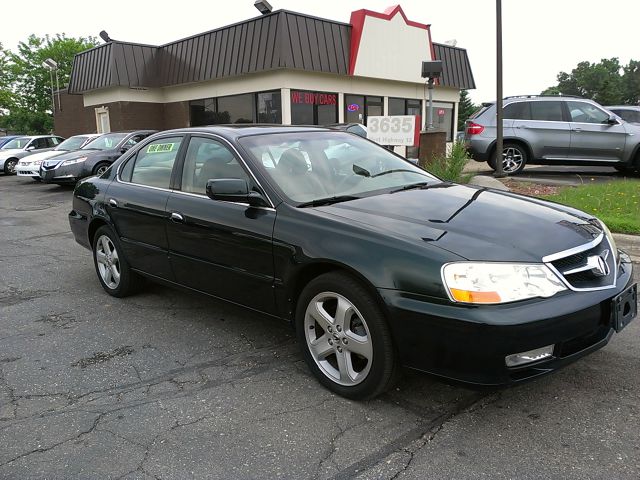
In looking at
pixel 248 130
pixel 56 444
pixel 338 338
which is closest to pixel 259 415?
pixel 338 338

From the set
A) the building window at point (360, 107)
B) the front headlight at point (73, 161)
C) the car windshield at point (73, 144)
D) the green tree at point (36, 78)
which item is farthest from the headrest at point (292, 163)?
the green tree at point (36, 78)

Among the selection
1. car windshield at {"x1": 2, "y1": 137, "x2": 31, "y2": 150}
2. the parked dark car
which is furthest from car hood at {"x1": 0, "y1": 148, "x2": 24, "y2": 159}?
the parked dark car

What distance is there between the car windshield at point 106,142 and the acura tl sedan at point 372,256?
1046cm

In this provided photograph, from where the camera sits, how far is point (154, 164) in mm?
4527

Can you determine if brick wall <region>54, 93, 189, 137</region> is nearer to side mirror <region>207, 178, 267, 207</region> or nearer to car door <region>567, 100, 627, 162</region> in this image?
car door <region>567, 100, 627, 162</region>

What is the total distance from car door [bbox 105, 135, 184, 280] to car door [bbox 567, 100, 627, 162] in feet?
32.0

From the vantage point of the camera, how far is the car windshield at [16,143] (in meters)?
22.0

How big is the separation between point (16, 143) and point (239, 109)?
11.3 m

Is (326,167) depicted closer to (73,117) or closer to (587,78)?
(73,117)

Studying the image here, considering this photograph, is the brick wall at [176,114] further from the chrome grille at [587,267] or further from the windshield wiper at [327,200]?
the chrome grille at [587,267]

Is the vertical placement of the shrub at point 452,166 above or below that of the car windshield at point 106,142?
below

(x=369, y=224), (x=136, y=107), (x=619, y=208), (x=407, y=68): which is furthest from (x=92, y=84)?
(x=369, y=224)

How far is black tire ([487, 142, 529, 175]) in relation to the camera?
11633 millimetres

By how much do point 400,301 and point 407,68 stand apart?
1786 centimetres
